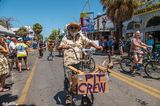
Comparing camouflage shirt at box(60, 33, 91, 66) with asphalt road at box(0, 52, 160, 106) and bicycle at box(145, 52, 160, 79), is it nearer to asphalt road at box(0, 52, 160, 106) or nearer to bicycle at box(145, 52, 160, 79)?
asphalt road at box(0, 52, 160, 106)

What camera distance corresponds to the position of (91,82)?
5270mm

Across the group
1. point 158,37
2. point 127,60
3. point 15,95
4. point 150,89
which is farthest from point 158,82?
point 158,37

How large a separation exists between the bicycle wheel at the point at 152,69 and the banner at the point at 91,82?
5932 millimetres

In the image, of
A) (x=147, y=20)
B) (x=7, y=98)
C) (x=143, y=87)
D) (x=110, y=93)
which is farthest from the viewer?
(x=147, y=20)

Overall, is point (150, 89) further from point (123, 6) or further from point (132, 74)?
point (123, 6)

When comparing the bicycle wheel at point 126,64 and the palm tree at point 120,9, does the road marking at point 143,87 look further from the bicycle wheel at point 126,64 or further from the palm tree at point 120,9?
the palm tree at point 120,9

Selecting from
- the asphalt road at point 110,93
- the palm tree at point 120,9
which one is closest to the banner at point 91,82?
the asphalt road at point 110,93

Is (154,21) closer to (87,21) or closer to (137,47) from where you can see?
(87,21)

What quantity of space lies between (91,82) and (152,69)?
20.9 ft

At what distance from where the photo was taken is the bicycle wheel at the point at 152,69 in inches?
427

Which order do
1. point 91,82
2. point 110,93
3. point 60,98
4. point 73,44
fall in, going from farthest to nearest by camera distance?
1. point 110,93
2. point 60,98
3. point 73,44
4. point 91,82

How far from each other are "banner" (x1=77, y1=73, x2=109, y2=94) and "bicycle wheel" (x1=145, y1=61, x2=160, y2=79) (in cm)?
593

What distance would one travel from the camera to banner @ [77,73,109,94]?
5.23 m

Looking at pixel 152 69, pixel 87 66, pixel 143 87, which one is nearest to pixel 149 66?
pixel 152 69
